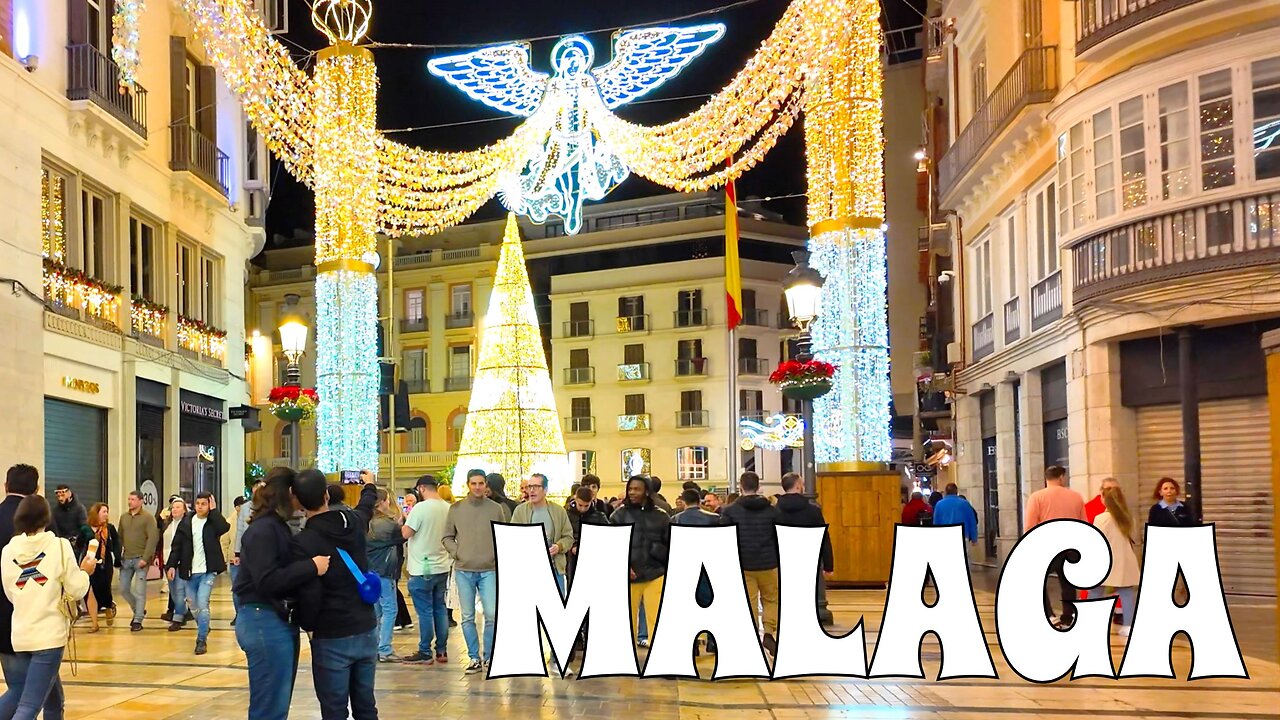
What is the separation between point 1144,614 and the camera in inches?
359

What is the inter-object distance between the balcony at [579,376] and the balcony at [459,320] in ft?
17.1

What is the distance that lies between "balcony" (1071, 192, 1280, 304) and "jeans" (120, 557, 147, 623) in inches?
524

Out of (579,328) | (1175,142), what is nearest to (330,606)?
(1175,142)

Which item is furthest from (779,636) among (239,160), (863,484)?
(239,160)

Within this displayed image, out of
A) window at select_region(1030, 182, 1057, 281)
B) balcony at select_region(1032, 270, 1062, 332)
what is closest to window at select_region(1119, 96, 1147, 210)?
balcony at select_region(1032, 270, 1062, 332)

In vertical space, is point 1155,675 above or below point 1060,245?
below

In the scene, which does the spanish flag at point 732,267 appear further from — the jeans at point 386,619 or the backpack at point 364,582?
the backpack at point 364,582

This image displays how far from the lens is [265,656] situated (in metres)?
6.84

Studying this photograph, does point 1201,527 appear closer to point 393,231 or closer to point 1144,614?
point 1144,614

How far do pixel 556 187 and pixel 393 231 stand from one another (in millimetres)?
3025

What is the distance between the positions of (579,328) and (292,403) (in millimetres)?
40843

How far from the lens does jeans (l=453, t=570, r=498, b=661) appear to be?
448 inches

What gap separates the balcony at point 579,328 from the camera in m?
61.2

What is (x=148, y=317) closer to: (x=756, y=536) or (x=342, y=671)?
(x=756, y=536)
